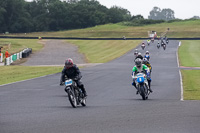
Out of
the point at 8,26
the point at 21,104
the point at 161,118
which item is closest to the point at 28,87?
the point at 21,104

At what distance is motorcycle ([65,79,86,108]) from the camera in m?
13.9

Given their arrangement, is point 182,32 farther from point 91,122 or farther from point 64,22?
point 91,122

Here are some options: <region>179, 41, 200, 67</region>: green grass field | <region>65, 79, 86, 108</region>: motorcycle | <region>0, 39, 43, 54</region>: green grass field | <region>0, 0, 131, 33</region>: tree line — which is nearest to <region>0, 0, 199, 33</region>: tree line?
<region>0, 0, 131, 33</region>: tree line

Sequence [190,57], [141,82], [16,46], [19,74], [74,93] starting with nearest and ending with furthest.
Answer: [74,93] < [141,82] < [19,74] < [190,57] < [16,46]

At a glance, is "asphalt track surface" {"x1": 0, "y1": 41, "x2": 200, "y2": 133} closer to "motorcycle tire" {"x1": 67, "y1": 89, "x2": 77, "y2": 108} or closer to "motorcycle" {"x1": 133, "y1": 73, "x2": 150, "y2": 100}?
"motorcycle tire" {"x1": 67, "y1": 89, "x2": 77, "y2": 108}

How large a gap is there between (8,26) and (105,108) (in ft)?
446

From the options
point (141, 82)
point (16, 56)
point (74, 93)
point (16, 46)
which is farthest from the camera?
point (16, 46)

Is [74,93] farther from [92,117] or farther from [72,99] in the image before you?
[92,117]

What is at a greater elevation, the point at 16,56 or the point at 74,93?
the point at 74,93

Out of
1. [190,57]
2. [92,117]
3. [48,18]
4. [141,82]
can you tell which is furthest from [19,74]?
[48,18]

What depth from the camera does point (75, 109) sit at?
14.0 metres

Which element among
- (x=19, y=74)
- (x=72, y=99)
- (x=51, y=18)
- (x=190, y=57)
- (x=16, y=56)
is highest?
(x=51, y=18)

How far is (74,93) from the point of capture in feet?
47.0

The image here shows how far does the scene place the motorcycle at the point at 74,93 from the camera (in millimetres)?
13859
